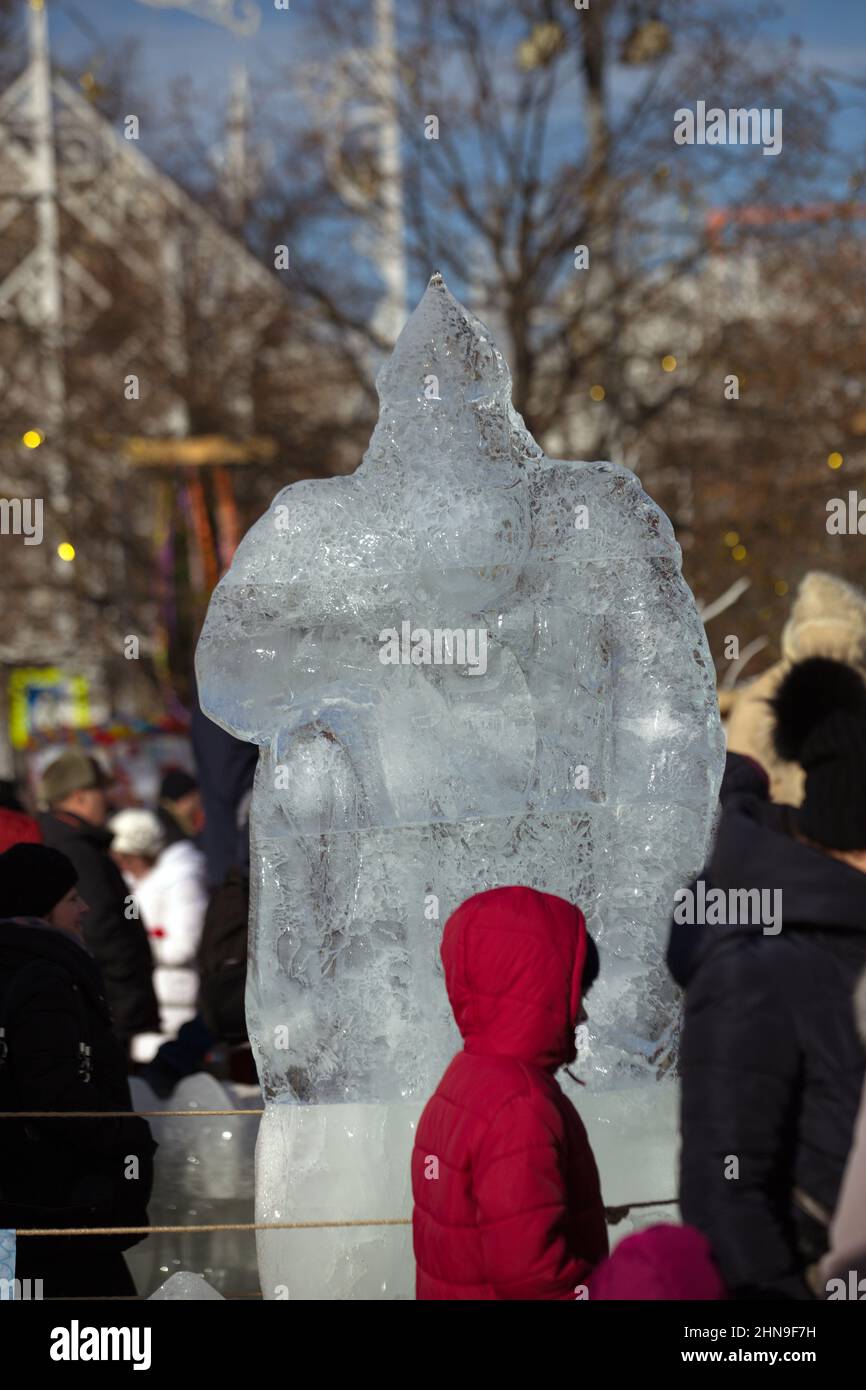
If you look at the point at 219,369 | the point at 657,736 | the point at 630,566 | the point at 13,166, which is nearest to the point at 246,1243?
the point at 657,736

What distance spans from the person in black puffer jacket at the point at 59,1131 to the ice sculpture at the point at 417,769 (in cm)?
33

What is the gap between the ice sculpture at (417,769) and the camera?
12.7ft

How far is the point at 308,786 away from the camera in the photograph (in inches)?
153

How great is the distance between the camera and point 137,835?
26.2ft

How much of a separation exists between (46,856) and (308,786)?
747 mm

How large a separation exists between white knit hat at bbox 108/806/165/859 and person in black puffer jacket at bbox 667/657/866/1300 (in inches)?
212

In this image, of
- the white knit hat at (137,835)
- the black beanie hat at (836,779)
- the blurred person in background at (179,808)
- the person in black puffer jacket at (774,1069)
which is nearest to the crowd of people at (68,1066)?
the person in black puffer jacket at (774,1069)

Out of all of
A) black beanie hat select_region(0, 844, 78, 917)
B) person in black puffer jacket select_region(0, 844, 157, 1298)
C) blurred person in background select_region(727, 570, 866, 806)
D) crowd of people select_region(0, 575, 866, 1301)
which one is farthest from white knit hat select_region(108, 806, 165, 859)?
crowd of people select_region(0, 575, 866, 1301)

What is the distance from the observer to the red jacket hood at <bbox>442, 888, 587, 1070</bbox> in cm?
286

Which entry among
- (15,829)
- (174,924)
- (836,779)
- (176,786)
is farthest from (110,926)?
(836,779)

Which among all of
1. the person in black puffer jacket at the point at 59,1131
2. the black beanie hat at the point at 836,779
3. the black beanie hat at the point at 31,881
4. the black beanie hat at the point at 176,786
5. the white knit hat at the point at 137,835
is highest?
the black beanie hat at the point at 836,779

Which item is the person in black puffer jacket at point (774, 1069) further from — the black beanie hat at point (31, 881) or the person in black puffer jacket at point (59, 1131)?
the black beanie hat at point (31, 881)

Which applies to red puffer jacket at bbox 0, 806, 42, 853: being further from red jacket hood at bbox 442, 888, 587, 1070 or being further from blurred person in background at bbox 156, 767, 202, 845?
blurred person in background at bbox 156, 767, 202, 845

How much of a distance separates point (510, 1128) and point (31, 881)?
1.73 m
